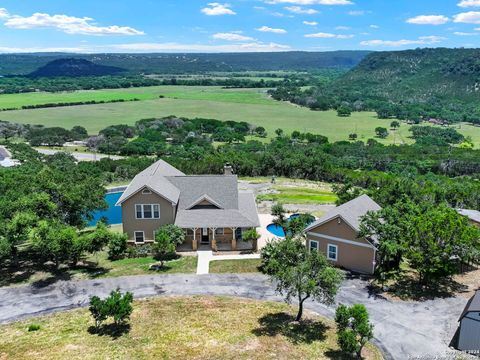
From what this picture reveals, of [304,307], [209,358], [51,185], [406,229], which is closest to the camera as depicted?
[209,358]

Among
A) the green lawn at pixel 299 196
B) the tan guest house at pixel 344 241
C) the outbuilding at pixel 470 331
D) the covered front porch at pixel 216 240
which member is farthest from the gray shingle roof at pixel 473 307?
the green lawn at pixel 299 196

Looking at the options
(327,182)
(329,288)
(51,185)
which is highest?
(51,185)

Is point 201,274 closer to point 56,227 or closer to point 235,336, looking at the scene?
Answer: point 235,336

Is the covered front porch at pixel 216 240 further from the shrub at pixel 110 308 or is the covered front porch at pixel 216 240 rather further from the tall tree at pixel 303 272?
the shrub at pixel 110 308

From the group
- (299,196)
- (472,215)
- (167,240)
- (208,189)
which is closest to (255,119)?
(299,196)

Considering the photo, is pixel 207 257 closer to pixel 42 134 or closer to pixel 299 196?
pixel 299 196

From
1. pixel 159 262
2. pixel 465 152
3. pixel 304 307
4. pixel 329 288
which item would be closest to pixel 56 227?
pixel 159 262

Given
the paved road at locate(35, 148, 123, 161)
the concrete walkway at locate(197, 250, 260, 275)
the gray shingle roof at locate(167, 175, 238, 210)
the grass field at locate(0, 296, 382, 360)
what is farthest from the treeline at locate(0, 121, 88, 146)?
the grass field at locate(0, 296, 382, 360)
